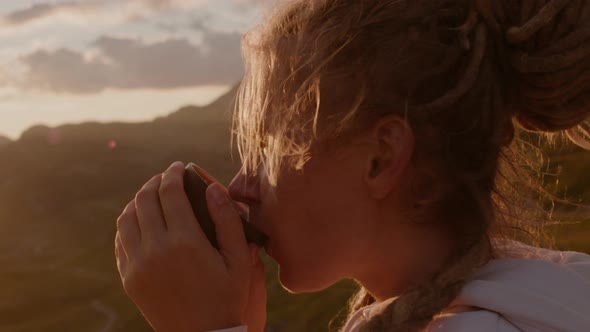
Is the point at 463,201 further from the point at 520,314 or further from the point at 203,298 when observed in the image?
the point at 203,298

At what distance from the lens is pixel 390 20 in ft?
10.6

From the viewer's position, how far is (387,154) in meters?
3.27

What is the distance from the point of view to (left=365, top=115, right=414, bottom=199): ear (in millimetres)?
3215

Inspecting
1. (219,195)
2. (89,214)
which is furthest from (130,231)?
(89,214)

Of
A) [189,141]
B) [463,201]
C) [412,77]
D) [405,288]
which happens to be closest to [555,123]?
[463,201]

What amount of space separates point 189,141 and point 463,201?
15085 centimetres

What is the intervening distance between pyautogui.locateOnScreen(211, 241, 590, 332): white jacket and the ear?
21.6 inches

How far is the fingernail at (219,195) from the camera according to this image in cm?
350

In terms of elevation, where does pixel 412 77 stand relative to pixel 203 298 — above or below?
above

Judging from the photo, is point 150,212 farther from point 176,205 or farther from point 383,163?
point 383,163

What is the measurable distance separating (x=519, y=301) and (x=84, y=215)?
398 feet

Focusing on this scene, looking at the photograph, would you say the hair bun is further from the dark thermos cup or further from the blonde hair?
the dark thermos cup

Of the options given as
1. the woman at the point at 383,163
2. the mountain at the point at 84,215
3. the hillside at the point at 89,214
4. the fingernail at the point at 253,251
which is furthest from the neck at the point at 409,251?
the mountain at the point at 84,215

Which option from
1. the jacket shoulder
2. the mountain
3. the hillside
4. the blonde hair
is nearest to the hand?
the blonde hair
